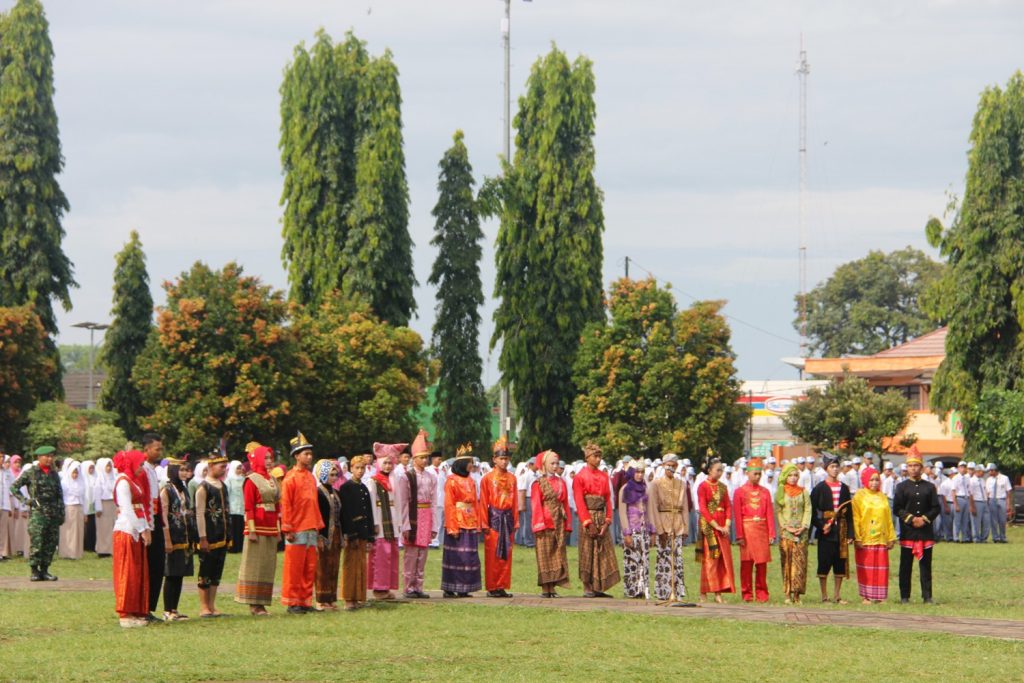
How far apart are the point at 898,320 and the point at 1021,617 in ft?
225

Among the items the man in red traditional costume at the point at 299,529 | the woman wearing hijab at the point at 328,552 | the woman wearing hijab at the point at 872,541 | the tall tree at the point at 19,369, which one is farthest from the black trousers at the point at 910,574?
the tall tree at the point at 19,369

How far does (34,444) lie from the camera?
3884 centimetres

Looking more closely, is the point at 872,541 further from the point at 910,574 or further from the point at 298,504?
the point at 298,504

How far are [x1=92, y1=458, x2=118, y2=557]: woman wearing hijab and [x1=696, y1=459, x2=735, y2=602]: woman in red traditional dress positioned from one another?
475 inches

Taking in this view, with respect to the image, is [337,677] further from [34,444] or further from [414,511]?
[34,444]

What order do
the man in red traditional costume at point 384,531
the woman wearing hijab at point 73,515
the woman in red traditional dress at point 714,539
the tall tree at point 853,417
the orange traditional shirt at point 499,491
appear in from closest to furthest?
the man in red traditional costume at point 384,531
the woman in red traditional dress at point 714,539
the orange traditional shirt at point 499,491
the woman wearing hijab at point 73,515
the tall tree at point 853,417

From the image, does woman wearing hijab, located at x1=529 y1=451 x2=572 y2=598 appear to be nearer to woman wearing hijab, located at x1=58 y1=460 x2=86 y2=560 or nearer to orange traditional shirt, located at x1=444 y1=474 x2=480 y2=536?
orange traditional shirt, located at x1=444 y1=474 x2=480 y2=536

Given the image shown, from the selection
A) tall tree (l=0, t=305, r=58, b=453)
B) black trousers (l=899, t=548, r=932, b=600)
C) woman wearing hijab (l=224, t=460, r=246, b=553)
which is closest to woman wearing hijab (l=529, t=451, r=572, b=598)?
black trousers (l=899, t=548, r=932, b=600)

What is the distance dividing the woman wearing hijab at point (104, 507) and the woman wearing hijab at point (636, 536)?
36.7 feet

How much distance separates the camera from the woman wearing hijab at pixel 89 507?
26297 mm

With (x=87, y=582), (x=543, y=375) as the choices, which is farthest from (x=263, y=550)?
(x=543, y=375)

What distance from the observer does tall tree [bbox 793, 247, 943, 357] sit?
277ft

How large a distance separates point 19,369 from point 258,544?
27481 mm

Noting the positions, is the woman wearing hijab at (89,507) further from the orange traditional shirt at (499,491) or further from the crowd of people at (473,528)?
the orange traditional shirt at (499,491)
